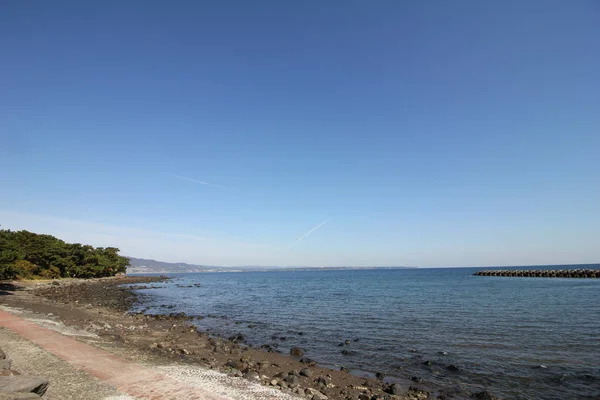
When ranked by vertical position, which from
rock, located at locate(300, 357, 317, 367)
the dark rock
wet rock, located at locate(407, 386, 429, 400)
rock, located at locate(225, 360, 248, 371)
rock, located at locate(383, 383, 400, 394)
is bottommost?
rock, located at locate(300, 357, 317, 367)

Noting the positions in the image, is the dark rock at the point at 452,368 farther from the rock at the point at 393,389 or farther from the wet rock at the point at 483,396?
the rock at the point at 393,389

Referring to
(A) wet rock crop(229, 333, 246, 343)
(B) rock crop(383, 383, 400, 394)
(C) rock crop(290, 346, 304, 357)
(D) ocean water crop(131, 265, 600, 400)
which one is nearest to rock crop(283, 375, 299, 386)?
(B) rock crop(383, 383, 400, 394)

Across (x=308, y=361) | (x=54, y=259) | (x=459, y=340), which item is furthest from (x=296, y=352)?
(x=54, y=259)

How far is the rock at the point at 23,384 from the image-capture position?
28.2 feet

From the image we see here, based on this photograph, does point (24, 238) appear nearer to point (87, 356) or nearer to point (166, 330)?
point (166, 330)

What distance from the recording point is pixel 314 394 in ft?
42.7

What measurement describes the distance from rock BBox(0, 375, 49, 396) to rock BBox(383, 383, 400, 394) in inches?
525

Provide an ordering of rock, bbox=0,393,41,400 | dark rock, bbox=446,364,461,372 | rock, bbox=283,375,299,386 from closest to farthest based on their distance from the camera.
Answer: rock, bbox=0,393,41,400, rock, bbox=283,375,299,386, dark rock, bbox=446,364,461,372

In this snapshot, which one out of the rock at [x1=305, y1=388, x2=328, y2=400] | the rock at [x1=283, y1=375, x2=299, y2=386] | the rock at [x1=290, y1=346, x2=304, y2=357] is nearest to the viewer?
the rock at [x1=305, y1=388, x2=328, y2=400]

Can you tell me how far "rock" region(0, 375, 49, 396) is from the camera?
28.2ft

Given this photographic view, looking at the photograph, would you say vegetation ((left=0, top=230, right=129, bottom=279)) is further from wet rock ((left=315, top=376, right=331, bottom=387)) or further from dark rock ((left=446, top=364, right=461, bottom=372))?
dark rock ((left=446, top=364, right=461, bottom=372))

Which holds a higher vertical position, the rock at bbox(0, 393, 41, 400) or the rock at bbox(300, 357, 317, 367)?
the rock at bbox(0, 393, 41, 400)

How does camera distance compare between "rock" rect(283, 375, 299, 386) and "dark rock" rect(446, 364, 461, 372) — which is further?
"dark rock" rect(446, 364, 461, 372)

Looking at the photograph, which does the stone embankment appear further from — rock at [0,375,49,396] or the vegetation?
the vegetation
